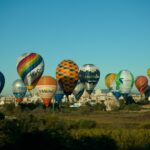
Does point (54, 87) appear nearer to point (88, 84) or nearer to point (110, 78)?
point (88, 84)

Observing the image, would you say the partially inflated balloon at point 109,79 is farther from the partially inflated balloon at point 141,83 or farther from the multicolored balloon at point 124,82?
the multicolored balloon at point 124,82

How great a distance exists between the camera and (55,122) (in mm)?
31438

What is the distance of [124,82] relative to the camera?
65312mm

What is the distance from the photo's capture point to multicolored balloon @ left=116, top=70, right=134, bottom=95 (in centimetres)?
6544

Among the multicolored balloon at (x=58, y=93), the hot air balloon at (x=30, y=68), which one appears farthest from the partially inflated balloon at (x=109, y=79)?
the hot air balloon at (x=30, y=68)

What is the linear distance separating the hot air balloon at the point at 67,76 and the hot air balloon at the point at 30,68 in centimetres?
538

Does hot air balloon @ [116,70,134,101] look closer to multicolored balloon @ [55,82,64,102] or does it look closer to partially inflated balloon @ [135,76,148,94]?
multicolored balloon @ [55,82,64,102]

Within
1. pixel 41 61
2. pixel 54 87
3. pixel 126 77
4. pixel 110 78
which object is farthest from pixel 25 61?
pixel 110 78

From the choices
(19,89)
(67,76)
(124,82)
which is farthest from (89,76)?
(19,89)

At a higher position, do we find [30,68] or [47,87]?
[30,68]

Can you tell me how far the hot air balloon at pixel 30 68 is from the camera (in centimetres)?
5275

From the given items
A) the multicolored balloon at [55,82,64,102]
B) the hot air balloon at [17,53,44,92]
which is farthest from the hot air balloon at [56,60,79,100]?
the hot air balloon at [17,53,44,92]

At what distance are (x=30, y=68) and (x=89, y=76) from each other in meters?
15.6

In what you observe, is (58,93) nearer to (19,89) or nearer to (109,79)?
(19,89)
